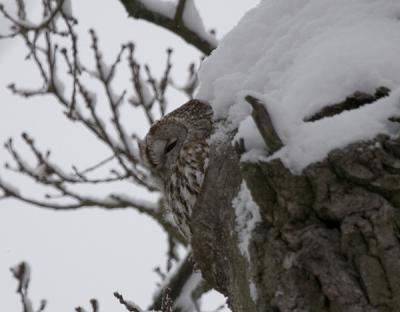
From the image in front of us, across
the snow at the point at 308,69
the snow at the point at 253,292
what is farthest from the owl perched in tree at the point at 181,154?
the snow at the point at 253,292

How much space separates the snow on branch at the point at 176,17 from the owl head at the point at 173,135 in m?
0.92

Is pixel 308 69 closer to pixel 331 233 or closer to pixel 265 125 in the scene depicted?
pixel 265 125

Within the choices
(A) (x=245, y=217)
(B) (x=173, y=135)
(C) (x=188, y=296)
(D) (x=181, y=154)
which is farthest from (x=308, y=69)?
(C) (x=188, y=296)

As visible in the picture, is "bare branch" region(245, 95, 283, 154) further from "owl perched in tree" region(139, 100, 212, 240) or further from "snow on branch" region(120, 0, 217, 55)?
"snow on branch" region(120, 0, 217, 55)

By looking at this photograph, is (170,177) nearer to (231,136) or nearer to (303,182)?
(231,136)

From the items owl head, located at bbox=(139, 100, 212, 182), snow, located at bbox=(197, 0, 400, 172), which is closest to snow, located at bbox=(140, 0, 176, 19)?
owl head, located at bbox=(139, 100, 212, 182)

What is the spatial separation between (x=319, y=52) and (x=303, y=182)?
578mm

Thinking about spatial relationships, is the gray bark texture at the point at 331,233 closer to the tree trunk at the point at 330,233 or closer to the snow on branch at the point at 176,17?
the tree trunk at the point at 330,233

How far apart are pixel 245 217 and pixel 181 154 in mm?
1275

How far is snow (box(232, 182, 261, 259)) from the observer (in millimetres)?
1966

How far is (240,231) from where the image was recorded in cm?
207

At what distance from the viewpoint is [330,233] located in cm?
179

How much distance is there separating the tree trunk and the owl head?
1414 mm

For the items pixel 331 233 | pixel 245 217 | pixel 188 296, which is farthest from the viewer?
pixel 188 296
